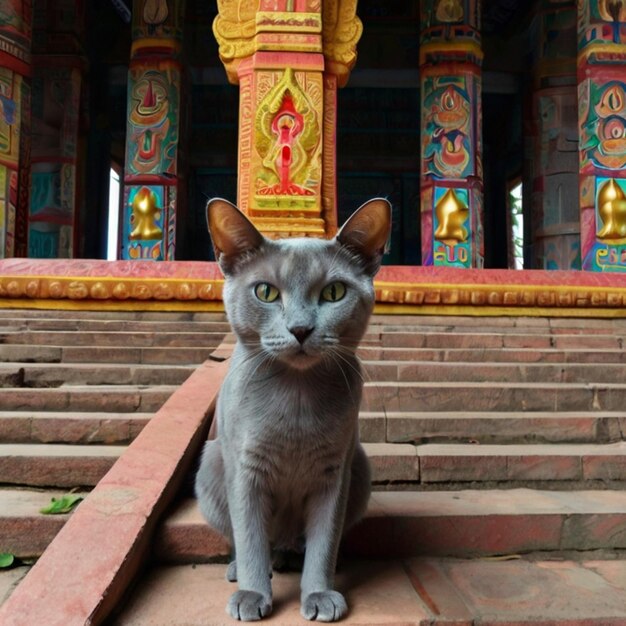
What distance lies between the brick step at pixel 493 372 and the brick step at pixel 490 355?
18 centimetres

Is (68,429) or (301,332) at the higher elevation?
(301,332)

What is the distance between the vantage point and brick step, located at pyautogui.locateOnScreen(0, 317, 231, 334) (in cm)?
456

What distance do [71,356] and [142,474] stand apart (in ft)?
6.84

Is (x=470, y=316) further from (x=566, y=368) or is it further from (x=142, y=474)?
(x=142, y=474)

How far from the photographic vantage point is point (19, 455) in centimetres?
247

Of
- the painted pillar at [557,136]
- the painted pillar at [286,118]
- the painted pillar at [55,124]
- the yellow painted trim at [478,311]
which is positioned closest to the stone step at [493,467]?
the yellow painted trim at [478,311]

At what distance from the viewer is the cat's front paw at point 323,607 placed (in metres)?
1.57

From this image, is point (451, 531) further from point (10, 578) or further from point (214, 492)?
point (10, 578)

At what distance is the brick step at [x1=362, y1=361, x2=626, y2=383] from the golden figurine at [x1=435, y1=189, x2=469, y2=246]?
191 inches

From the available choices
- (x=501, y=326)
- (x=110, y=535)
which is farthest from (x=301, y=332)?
(x=501, y=326)

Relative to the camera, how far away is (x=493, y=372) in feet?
12.2

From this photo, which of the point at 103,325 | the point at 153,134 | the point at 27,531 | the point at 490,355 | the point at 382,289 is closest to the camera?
the point at 27,531

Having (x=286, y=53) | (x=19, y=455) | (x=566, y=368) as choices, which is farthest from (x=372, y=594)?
(x=286, y=53)

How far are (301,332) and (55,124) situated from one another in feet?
33.7
